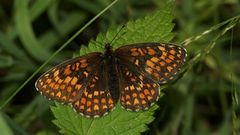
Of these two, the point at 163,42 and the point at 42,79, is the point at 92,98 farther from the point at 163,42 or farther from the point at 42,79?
the point at 163,42

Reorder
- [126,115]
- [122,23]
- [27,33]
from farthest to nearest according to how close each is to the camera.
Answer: [122,23]
[27,33]
[126,115]

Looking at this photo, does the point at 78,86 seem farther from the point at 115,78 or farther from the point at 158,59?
the point at 158,59

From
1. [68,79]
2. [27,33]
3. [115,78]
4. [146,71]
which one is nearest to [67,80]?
[68,79]

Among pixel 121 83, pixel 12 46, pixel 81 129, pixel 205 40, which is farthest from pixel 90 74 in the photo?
pixel 205 40

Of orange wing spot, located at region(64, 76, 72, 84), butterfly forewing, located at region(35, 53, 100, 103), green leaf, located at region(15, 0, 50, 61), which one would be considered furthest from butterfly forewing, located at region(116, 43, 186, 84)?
green leaf, located at region(15, 0, 50, 61)

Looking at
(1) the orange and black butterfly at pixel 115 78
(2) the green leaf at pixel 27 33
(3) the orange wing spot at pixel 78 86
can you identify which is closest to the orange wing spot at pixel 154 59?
(1) the orange and black butterfly at pixel 115 78

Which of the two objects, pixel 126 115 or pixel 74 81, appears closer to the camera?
pixel 126 115
